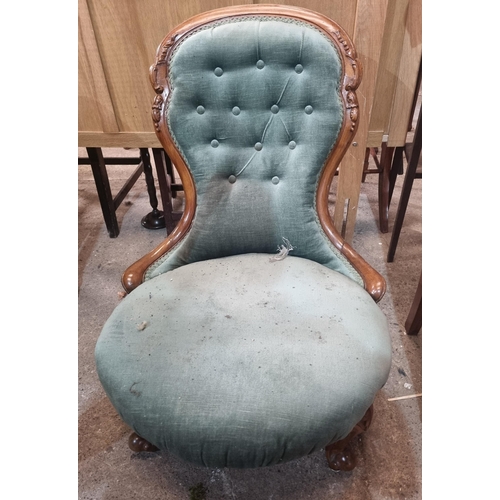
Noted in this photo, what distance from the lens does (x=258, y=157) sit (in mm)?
1118

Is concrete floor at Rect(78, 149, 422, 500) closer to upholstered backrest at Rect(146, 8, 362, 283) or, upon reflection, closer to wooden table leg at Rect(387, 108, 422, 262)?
wooden table leg at Rect(387, 108, 422, 262)

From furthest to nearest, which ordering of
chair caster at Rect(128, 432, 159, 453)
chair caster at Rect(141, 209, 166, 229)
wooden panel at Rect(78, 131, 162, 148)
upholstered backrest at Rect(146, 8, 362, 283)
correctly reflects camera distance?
1. chair caster at Rect(141, 209, 166, 229)
2. wooden panel at Rect(78, 131, 162, 148)
3. chair caster at Rect(128, 432, 159, 453)
4. upholstered backrest at Rect(146, 8, 362, 283)

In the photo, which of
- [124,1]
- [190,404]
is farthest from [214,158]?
[124,1]

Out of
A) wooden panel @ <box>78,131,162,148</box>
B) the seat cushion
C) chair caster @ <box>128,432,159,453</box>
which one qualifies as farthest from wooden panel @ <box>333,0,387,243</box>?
chair caster @ <box>128,432,159,453</box>

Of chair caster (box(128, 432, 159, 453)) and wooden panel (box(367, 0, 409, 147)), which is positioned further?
wooden panel (box(367, 0, 409, 147))

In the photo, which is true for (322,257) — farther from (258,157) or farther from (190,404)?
(190,404)

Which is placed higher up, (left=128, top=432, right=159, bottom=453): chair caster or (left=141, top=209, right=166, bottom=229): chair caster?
(left=141, top=209, right=166, bottom=229): chair caster

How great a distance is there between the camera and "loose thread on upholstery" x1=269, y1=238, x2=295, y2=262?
1.11 m

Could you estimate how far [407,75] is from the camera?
4.87ft

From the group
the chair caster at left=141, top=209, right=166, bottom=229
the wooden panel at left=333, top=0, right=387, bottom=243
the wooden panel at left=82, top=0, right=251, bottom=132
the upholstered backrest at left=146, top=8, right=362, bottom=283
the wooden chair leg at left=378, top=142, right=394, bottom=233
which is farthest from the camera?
the chair caster at left=141, top=209, right=166, bottom=229

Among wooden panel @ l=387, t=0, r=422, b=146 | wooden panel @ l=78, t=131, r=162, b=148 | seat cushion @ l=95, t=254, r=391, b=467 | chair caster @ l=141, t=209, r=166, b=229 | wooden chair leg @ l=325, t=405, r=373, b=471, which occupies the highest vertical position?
wooden panel @ l=387, t=0, r=422, b=146

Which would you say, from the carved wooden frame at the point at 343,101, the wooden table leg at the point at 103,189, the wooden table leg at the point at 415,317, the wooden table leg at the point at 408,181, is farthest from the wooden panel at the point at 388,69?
the wooden table leg at the point at 103,189

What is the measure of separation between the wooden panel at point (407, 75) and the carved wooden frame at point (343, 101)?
53 centimetres

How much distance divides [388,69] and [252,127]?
0.71m
